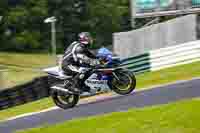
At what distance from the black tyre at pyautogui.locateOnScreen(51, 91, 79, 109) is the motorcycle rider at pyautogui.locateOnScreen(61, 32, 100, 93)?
0.24 meters

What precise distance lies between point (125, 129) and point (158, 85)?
7.97 meters

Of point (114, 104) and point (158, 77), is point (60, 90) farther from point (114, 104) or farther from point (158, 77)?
point (158, 77)

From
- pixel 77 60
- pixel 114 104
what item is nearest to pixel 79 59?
pixel 77 60

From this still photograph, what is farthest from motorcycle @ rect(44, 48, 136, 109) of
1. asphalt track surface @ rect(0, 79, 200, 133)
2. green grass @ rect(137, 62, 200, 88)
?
green grass @ rect(137, 62, 200, 88)

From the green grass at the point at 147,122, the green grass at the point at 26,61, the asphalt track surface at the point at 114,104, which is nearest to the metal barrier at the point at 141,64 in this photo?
the asphalt track surface at the point at 114,104

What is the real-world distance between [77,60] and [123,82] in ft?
3.99

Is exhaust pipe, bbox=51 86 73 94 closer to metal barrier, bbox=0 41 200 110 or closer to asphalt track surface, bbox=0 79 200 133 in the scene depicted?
asphalt track surface, bbox=0 79 200 133

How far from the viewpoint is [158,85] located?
55.5 ft

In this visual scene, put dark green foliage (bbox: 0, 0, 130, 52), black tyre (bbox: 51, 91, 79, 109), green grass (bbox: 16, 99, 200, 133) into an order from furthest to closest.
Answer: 1. dark green foliage (bbox: 0, 0, 130, 52)
2. black tyre (bbox: 51, 91, 79, 109)
3. green grass (bbox: 16, 99, 200, 133)

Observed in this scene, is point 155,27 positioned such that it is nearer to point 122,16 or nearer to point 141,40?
point 141,40

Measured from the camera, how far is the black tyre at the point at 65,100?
49.9 feet

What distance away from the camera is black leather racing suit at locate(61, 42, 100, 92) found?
50.4 feet

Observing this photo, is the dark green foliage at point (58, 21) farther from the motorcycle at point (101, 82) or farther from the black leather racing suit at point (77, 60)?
the motorcycle at point (101, 82)

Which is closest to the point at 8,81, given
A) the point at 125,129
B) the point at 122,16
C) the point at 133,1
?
Answer: the point at 133,1
